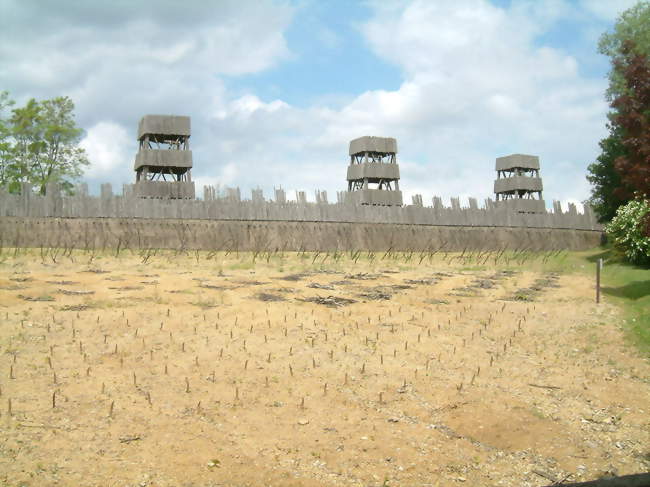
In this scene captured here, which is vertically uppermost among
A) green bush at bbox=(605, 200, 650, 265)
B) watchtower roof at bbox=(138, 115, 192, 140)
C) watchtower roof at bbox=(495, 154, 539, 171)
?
watchtower roof at bbox=(138, 115, 192, 140)

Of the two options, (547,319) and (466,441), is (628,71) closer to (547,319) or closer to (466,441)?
(547,319)

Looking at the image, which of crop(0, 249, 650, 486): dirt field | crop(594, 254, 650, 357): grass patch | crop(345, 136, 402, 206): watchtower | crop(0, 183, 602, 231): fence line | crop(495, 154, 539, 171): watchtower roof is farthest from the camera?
crop(495, 154, 539, 171): watchtower roof

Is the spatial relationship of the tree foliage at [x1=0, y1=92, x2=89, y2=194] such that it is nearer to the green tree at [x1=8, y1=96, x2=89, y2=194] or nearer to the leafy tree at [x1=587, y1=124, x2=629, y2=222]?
the green tree at [x1=8, y1=96, x2=89, y2=194]

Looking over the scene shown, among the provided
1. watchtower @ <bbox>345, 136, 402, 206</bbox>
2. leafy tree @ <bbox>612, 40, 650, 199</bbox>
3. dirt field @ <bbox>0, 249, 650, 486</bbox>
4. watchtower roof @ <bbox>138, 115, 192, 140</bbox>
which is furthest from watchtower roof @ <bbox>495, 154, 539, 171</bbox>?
dirt field @ <bbox>0, 249, 650, 486</bbox>

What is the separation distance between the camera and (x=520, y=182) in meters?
48.2

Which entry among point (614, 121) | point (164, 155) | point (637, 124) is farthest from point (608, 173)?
point (164, 155)

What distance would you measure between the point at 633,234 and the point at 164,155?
75.8 feet

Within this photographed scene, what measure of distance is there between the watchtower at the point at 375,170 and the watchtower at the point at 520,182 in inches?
466

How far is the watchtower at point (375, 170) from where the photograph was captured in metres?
39.6

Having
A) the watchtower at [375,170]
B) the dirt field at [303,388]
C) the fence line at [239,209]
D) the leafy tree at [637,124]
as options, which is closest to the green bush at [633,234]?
the leafy tree at [637,124]

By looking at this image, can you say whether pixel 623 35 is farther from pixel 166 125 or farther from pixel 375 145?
pixel 166 125

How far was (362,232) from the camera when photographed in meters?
28.8

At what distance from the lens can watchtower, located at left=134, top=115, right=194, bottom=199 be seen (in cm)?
3300

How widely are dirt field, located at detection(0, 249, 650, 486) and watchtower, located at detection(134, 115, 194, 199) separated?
1820 centimetres
